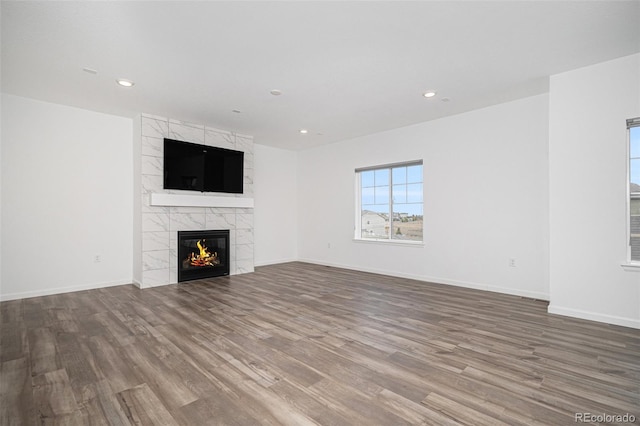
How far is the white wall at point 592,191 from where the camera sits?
10.1 feet

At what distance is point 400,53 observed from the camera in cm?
299

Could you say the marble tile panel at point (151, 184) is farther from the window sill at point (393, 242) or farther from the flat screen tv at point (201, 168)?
the window sill at point (393, 242)

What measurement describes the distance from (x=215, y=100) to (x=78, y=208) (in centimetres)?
276

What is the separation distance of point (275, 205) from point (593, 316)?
589 cm

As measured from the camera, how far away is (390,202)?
592 cm

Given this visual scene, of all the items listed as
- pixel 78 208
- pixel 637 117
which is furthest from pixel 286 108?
pixel 637 117

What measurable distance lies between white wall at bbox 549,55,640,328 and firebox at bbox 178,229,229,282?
510cm

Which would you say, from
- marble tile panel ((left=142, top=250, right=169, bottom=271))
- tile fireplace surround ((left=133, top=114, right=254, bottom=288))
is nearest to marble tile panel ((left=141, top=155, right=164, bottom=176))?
tile fireplace surround ((left=133, top=114, right=254, bottom=288))

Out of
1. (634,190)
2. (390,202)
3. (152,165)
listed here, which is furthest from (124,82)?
(634,190)

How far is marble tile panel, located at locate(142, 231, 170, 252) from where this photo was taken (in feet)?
15.8

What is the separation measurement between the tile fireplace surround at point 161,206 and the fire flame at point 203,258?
30 cm

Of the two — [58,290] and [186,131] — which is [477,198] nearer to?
[186,131]

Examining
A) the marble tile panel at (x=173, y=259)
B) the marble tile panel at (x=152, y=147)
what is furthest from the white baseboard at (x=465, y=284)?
the marble tile panel at (x=152, y=147)

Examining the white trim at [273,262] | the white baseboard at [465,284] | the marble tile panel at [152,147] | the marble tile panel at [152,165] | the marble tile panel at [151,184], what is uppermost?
the marble tile panel at [152,147]
